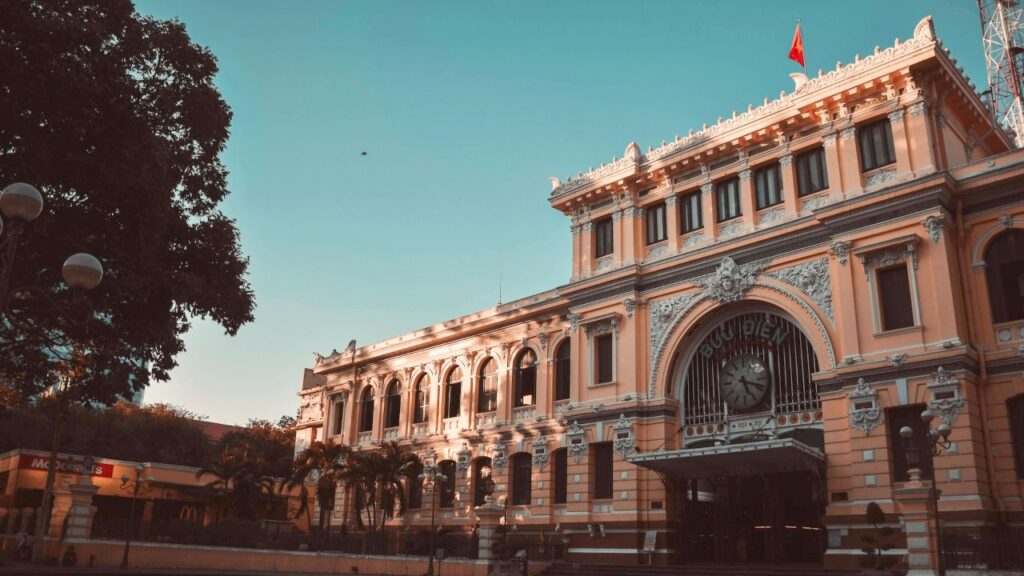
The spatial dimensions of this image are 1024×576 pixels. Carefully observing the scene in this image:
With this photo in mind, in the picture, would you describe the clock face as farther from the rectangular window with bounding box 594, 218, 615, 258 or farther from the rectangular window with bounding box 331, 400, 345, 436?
the rectangular window with bounding box 331, 400, 345, 436

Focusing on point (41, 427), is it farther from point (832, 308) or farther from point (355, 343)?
point (832, 308)

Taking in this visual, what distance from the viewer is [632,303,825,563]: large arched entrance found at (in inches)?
941

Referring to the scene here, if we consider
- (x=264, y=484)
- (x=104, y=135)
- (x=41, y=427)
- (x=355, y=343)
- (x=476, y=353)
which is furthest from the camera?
(x=41, y=427)

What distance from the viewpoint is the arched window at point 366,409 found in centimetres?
4288

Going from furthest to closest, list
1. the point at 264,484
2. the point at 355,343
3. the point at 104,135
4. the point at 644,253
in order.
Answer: the point at 355,343 < the point at 264,484 < the point at 644,253 < the point at 104,135

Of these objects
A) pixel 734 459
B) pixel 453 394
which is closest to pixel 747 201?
pixel 734 459

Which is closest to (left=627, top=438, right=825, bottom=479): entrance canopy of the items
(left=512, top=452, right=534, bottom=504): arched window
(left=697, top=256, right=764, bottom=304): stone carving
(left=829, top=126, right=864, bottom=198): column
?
(left=697, top=256, right=764, bottom=304): stone carving

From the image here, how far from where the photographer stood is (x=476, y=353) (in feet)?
123

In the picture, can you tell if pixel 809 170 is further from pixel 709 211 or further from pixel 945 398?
pixel 945 398

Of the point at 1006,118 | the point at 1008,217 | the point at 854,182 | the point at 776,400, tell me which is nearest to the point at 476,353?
the point at 776,400

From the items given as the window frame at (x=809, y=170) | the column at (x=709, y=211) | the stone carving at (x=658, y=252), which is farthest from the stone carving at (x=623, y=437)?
the window frame at (x=809, y=170)

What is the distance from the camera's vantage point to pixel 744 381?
25.9 meters

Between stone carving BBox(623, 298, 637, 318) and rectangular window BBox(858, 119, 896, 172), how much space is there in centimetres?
867

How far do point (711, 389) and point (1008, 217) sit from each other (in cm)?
980
